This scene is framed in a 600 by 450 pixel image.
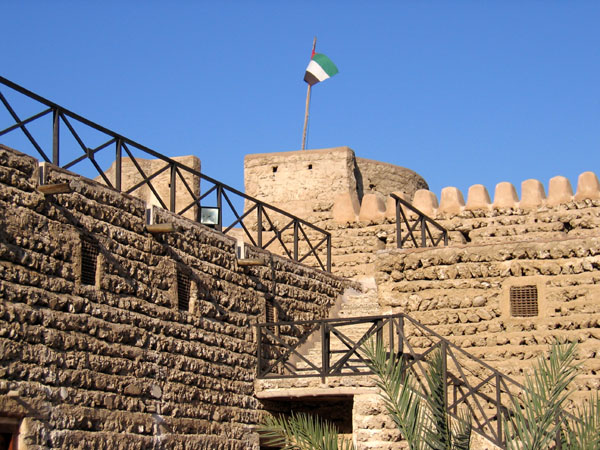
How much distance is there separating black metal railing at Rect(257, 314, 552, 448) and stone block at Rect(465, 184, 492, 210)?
17.8 feet

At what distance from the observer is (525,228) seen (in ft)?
65.2

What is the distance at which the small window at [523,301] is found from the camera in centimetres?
1498

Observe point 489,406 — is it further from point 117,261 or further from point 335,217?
point 335,217

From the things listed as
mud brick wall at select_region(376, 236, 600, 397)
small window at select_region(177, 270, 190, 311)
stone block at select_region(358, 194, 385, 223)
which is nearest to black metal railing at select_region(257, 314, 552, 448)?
mud brick wall at select_region(376, 236, 600, 397)

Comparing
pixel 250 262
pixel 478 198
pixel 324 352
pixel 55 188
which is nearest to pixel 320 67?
pixel 478 198

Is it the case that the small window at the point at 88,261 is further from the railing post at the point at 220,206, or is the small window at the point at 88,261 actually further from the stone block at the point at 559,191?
the stone block at the point at 559,191

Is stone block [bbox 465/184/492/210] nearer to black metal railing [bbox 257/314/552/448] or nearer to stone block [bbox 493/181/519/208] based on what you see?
stone block [bbox 493/181/519/208]

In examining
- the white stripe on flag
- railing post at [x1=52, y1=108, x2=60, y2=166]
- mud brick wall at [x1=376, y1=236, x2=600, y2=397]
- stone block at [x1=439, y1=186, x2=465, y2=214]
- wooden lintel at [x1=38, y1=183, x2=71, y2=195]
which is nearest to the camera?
wooden lintel at [x1=38, y1=183, x2=71, y2=195]

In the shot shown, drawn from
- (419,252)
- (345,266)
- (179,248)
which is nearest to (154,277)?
(179,248)

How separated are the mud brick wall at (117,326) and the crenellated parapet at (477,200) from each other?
5.81 metres

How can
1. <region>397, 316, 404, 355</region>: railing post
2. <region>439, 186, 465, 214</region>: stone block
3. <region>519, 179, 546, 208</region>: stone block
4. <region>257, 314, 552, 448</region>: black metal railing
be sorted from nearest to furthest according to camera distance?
<region>257, 314, 552, 448</region>: black metal railing < <region>397, 316, 404, 355</region>: railing post < <region>519, 179, 546, 208</region>: stone block < <region>439, 186, 465, 214</region>: stone block

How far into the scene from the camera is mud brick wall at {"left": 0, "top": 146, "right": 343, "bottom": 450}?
10492 millimetres

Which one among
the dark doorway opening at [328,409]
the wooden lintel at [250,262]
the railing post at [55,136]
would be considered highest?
the railing post at [55,136]

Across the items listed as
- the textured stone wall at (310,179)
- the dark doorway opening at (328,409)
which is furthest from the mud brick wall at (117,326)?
the textured stone wall at (310,179)
